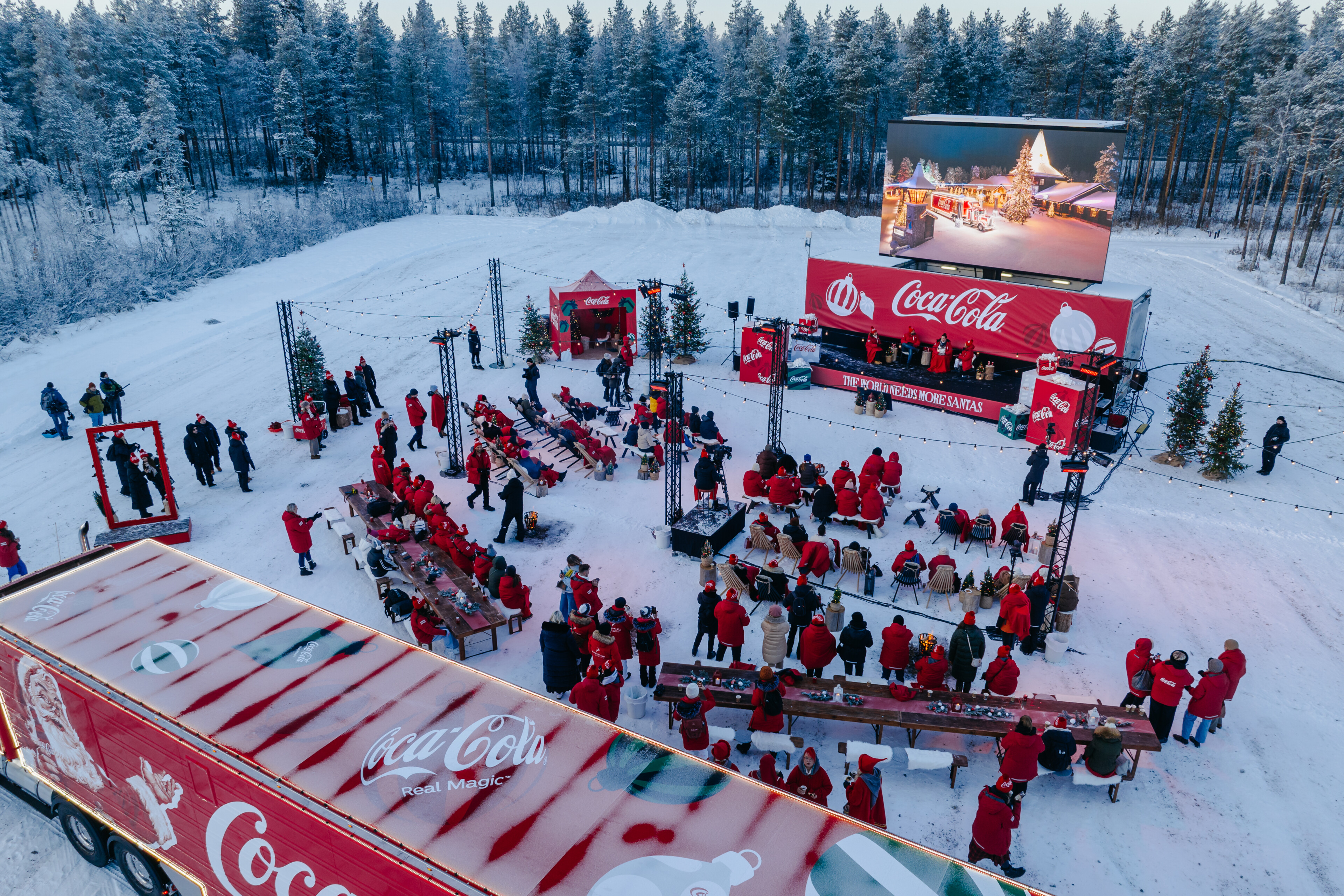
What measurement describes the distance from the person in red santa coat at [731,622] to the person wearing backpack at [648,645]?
82 centimetres

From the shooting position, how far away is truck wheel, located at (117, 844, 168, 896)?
741 cm

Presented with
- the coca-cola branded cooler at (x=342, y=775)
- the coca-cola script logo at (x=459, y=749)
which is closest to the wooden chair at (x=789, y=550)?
the coca-cola branded cooler at (x=342, y=775)

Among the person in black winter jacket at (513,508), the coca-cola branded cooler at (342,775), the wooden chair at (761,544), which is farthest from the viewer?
the person in black winter jacket at (513,508)

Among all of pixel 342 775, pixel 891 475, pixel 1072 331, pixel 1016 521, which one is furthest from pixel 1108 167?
pixel 342 775

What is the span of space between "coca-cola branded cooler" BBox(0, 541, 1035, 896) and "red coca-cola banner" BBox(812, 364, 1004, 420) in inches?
634

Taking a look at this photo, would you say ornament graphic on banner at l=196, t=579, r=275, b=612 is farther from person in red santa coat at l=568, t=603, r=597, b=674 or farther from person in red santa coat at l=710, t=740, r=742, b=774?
person in red santa coat at l=710, t=740, r=742, b=774

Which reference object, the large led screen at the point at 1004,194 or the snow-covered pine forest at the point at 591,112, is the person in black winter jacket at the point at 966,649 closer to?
the large led screen at the point at 1004,194

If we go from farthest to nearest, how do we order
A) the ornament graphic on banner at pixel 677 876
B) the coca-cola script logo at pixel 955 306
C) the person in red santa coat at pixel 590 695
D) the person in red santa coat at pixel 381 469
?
the coca-cola script logo at pixel 955 306 → the person in red santa coat at pixel 381 469 → the person in red santa coat at pixel 590 695 → the ornament graphic on banner at pixel 677 876

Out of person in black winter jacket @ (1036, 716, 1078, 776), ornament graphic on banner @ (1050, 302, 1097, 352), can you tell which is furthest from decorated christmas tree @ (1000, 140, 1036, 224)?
person in black winter jacket @ (1036, 716, 1078, 776)

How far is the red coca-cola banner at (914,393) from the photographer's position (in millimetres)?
20062

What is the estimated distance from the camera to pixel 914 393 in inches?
822

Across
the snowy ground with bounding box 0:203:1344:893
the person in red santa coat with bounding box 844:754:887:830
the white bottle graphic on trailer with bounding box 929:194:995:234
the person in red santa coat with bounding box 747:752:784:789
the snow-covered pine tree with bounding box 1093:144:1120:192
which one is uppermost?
the snow-covered pine tree with bounding box 1093:144:1120:192

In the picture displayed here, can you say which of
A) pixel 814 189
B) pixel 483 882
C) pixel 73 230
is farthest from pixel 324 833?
pixel 814 189

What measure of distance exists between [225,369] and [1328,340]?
33.6 meters
